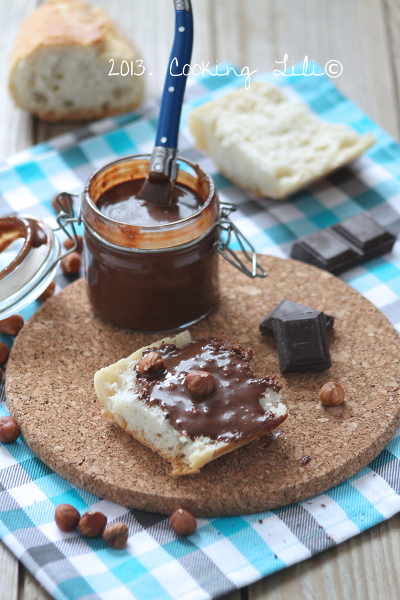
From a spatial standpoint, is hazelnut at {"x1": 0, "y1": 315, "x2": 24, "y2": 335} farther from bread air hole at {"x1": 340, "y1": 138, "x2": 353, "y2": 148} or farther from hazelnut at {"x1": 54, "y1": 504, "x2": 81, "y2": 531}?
bread air hole at {"x1": 340, "y1": 138, "x2": 353, "y2": 148}

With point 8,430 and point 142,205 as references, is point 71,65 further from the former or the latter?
point 8,430

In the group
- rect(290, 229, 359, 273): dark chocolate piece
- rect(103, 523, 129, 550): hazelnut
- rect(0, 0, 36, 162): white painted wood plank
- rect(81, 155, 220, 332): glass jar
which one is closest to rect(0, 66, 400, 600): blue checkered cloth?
rect(103, 523, 129, 550): hazelnut

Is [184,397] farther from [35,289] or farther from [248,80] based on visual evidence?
[248,80]

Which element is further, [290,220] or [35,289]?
[290,220]

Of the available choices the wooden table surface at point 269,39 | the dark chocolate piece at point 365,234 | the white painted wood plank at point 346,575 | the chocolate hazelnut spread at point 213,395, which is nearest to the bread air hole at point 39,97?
the wooden table surface at point 269,39

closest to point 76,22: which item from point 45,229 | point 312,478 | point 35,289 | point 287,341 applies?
point 45,229

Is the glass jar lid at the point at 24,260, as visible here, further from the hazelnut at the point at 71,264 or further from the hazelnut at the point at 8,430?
the hazelnut at the point at 8,430
